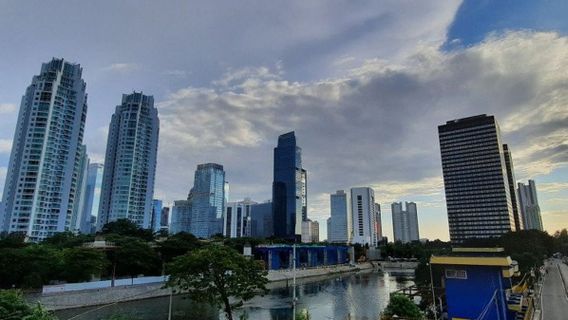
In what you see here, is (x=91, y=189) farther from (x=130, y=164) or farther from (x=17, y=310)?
(x=17, y=310)

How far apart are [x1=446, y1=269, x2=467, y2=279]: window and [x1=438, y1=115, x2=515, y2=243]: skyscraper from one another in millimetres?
133304

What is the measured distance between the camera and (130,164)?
4606 inches

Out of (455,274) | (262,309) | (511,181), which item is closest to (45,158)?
(262,309)

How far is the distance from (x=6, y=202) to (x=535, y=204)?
9373 inches

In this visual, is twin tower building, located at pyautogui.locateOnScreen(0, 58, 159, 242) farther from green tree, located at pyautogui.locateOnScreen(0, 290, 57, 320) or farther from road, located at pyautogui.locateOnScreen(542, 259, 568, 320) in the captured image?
road, located at pyautogui.locateOnScreen(542, 259, 568, 320)

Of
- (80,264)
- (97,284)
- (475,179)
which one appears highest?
(475,179)

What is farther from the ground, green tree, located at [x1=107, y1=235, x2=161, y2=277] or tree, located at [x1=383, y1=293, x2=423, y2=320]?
green tree, located at [x1=107, y1=235, x2=161, y2=277]

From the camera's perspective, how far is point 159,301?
4697 cm

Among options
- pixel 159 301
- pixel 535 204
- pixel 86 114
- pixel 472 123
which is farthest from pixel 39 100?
pixel 535 204

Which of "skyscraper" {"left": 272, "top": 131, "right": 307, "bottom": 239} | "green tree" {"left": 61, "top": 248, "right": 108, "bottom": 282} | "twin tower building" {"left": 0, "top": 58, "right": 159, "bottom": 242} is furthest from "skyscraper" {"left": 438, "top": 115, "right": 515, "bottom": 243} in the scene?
"green tree" {"left": 61, "top": 248, "right": 108, "bottom": 282}

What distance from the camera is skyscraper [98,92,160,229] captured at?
4572 inches

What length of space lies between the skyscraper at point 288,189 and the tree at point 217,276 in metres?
153

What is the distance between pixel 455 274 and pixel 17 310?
25.1 meters

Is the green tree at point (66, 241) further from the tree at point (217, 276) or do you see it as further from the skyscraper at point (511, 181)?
the skyscraper at point (511, 181)
